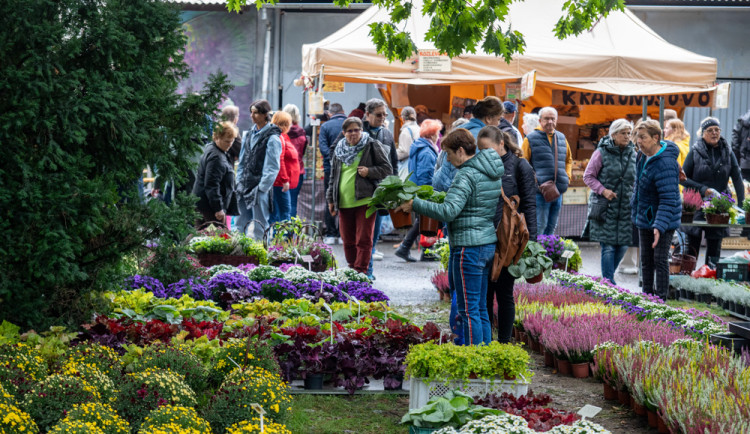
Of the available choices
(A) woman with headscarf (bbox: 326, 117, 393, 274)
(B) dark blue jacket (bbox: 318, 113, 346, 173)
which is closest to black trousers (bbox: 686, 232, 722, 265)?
(A) woman with headscarf (bbox: 326, 117, 393, 274)

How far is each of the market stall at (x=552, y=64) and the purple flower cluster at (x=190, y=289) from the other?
5.40m

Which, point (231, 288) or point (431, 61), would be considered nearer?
point (231, 288)

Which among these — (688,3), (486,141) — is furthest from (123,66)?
(688,3)

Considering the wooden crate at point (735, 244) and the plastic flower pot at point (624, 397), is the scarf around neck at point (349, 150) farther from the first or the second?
the wooden crate at point (735, 244)

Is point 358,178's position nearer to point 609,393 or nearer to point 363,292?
point 363,292

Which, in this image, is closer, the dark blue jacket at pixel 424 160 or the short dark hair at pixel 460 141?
the short dark hair at pixel 460 141

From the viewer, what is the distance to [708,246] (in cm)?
1195

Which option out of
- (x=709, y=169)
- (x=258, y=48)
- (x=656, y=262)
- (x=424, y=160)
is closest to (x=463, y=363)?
(x=656, y=262)

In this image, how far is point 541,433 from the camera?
4.13 meters

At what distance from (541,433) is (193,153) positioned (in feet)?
9.46

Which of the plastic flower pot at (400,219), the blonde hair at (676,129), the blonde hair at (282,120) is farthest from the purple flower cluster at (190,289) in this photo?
the blonde hair at (676,129)

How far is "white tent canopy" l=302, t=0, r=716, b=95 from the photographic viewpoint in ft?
42.8

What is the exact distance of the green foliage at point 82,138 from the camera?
200 inches

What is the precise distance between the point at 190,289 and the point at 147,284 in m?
0.37
